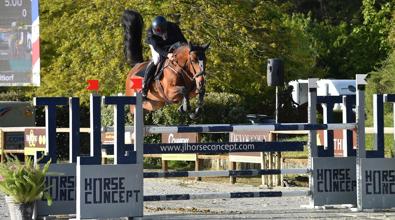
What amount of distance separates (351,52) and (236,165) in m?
25.4

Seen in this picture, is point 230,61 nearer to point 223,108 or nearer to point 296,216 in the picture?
point 223,108

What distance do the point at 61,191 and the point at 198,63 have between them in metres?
3.27

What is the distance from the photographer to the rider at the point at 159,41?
16172 mm

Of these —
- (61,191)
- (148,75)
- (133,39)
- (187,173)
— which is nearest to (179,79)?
(148,75)

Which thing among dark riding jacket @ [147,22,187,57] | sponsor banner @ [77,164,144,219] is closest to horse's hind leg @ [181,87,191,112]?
dark riding jacket @ [147,22,187,57]

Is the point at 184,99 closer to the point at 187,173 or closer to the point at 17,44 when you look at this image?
the point at 187,173

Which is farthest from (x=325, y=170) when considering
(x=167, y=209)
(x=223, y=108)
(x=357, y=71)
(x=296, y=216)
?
(x=357, y=71)

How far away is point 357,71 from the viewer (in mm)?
45656

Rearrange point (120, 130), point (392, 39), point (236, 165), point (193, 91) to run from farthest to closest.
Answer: point (392, 39), point (236, 165), point (193, 91), point (120, 130)

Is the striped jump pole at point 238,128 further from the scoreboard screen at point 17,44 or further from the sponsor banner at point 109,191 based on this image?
the scoreboard screen at point 17,44

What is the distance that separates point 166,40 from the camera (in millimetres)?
16453

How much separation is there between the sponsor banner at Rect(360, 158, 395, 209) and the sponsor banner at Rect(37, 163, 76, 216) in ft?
12.6

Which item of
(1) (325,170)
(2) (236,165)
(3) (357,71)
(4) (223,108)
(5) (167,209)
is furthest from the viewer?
(3) (357,71)

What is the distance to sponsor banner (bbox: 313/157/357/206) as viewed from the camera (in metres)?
14.0
